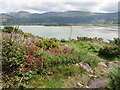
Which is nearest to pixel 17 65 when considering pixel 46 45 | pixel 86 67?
pixel 86 67

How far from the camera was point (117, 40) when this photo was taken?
20.8m

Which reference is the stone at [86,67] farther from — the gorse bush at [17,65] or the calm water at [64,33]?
the calm water at [64,33]

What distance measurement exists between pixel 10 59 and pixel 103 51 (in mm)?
8238

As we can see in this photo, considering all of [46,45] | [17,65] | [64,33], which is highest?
[64,33]

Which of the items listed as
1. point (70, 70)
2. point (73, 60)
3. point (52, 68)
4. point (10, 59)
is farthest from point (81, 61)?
point (10, 59)

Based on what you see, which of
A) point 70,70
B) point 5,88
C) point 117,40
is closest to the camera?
point 5,88

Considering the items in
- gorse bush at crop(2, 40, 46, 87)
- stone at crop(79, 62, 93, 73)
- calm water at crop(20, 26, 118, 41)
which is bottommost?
stone at crop(79, 62, 93, 73)

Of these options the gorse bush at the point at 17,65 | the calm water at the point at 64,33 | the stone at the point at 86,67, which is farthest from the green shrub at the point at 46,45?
the calm water at the point at 64,33

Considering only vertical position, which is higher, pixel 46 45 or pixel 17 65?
pixel 46 45

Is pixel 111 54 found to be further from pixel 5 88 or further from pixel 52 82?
pixel 5 88

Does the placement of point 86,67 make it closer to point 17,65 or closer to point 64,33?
point 17,65

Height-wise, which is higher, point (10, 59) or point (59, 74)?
point (10, 59)

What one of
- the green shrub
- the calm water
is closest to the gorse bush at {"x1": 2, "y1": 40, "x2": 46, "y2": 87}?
the green shrub

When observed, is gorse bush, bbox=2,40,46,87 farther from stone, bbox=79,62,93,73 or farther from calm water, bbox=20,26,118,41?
calm water, bbox=20,26,118,41
